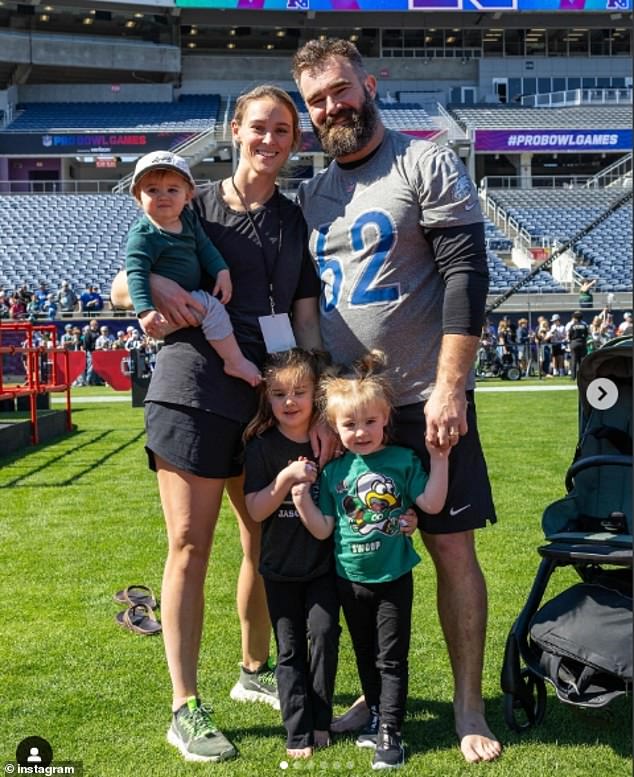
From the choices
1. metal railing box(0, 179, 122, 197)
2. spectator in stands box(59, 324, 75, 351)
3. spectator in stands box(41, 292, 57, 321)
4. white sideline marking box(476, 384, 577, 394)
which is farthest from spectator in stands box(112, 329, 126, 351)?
metal railing box(0, 179, 122, 197)

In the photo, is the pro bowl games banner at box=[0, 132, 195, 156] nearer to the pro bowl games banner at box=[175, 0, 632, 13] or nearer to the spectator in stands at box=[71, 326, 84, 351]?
the pro bowl games banner at box=[175, 0, 632, 13]

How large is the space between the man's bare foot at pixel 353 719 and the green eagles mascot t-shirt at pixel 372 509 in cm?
55

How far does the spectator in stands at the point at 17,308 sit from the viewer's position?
2684 cm

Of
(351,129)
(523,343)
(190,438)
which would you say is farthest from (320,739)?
(523,343)

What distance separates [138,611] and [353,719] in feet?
5.61

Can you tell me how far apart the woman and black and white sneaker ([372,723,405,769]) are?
1.53 feet

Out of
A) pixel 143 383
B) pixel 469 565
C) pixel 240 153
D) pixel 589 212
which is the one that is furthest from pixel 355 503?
pixel 589 212

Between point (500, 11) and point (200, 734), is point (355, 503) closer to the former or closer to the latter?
point (200, 734)

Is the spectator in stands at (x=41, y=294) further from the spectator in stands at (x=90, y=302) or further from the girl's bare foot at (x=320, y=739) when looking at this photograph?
the girl's bare foot at (x=320, y=739)

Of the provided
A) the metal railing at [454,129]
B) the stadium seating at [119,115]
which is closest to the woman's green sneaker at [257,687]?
the stadium seating at [119,115]

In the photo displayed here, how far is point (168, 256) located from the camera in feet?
11.0

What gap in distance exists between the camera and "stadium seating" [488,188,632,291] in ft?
113

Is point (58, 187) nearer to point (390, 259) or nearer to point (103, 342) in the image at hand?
point (103, 342)

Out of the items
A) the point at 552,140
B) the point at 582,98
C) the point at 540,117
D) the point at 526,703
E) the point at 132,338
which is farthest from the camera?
the point at 582,98
